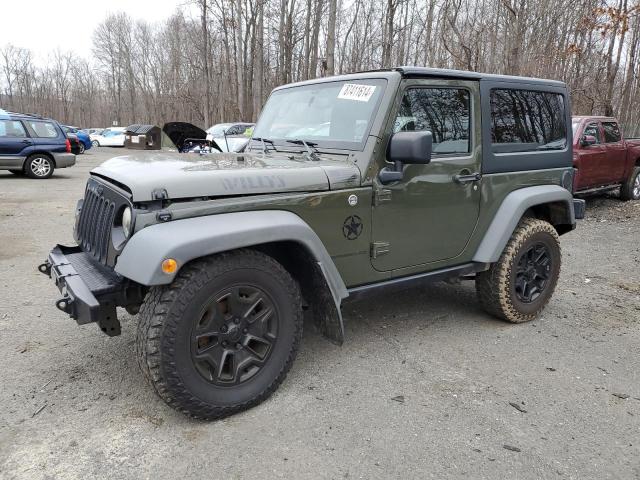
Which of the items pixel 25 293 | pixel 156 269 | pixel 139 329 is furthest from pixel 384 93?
pixel 25 293

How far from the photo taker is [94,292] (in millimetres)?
2582

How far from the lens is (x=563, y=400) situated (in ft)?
10.0

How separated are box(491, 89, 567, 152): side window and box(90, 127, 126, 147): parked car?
3265cm

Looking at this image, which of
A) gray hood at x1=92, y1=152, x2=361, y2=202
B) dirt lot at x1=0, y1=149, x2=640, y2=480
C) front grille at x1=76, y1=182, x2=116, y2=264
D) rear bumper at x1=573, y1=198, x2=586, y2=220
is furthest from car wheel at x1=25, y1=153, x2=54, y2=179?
rear bumper at x1=573, y1=198, x2=586, y2=220

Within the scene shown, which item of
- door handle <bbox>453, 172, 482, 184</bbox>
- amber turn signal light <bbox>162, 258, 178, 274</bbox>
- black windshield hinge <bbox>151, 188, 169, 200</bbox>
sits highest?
door handle <bbox>453, 172, 482, 184</bbox>

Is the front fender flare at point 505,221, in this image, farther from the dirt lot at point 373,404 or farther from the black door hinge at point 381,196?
the black door hinge at point 381,196

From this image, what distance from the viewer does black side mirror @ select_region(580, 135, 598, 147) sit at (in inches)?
362

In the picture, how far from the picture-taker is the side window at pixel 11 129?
12.8 m

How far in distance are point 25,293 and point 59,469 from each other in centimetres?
289

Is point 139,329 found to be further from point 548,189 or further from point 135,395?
point 548,189

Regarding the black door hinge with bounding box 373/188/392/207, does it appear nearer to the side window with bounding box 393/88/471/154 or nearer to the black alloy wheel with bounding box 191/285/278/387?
the side window with bounding box 393/88/471/154

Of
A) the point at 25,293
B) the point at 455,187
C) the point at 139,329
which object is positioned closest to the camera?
the point at 139,329

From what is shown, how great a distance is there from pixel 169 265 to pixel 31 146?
521 inches

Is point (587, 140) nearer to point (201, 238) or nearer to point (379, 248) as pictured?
Result: point (379, 248)
